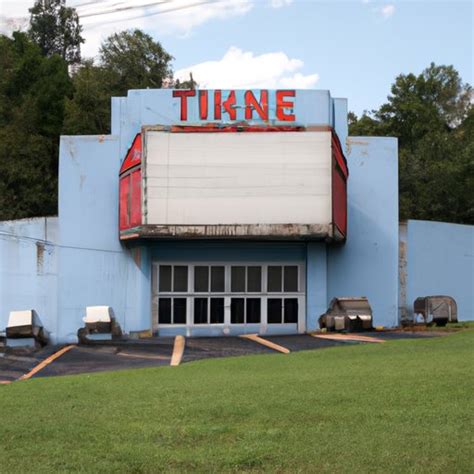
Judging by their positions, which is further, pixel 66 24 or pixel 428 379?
pixel 66 24

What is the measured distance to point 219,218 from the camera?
22.1 metres

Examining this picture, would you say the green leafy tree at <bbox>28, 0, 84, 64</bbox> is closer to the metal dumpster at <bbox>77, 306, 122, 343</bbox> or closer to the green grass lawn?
the metal dumpster at <bbox>77, 306, 122, 343</bbox>

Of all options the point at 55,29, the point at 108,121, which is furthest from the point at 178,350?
the point at 55,29

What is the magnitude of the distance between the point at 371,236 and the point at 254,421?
661 inches

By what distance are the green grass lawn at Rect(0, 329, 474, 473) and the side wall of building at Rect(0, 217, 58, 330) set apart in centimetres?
1209

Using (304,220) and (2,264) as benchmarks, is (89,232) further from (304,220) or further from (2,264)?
(304,220)

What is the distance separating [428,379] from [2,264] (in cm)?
1785

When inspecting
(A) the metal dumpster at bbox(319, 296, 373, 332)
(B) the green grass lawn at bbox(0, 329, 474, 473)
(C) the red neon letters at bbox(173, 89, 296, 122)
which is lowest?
(B) the green grass lawn at bbox(0, 329, 474, 473)

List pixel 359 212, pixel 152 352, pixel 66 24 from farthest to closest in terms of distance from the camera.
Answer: pixel 66 24 → pixel 359 212 → pixel 152 352

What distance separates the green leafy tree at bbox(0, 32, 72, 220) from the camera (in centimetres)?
4025

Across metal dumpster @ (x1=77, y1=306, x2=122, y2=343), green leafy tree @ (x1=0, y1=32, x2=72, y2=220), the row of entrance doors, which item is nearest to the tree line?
green leafy tree @ (x1=0, y1=32, x2=72, y2=220)

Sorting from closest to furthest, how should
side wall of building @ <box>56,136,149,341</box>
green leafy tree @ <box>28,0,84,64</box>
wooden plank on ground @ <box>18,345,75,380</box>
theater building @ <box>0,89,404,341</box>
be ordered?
wooden plank on ground @ <box>18,345,75,380</box> < theater building @ <box>0,89,404,341</box> < side wall of building @ <box>56,136,149,341</box> < green leafy tree @ <box>28,0,84,64</box>

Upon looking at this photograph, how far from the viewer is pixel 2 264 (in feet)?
82.6

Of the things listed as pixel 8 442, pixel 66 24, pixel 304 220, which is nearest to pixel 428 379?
pixel 8 442
